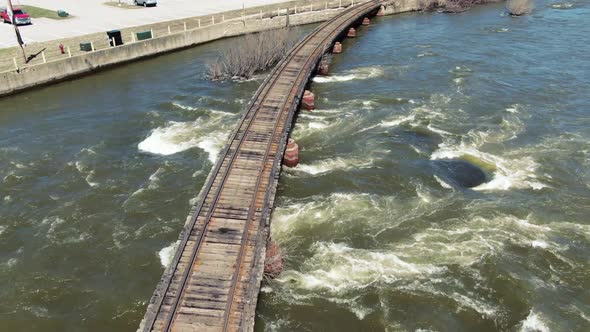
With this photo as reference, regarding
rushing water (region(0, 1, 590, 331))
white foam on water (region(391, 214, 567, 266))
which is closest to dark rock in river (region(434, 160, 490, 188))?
rushing water (region(0, 1, 590, 331))

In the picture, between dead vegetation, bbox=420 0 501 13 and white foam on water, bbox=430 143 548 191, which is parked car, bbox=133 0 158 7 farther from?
white foam on water, bbox=430 143 548 191

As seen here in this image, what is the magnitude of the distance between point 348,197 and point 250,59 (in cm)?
2526

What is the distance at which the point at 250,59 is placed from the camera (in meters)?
46.6

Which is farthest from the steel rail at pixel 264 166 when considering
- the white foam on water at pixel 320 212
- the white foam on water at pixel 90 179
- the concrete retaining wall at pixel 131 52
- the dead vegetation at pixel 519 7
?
the dead vegetation at pixel 519 7

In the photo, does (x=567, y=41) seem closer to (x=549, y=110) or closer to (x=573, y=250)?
(x=549, y=110)

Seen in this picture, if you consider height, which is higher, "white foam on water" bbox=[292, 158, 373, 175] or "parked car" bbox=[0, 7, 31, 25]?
"parked car" bbox=[0, 7, 31, 25]

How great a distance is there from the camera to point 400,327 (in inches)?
707

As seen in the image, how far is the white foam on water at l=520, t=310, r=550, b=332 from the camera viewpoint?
17.9 meters

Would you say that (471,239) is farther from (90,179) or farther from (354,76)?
(354,76)

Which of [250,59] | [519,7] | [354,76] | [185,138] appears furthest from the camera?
[519,7]

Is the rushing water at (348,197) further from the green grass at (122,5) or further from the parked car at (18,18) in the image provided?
the green grass at (122,5)

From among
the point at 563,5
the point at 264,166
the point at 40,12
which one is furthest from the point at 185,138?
the point at 563,5

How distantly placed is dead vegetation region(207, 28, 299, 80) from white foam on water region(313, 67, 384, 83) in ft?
18.2

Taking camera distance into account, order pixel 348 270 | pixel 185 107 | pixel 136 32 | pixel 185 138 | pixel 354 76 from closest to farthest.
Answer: pixel 348 270, pixel 185 138, pixel 185 107, pixel 354 76, pixel 136 32
